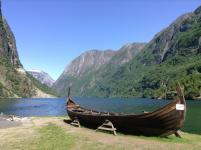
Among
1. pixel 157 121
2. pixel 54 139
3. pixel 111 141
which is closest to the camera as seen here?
pixel 111 141

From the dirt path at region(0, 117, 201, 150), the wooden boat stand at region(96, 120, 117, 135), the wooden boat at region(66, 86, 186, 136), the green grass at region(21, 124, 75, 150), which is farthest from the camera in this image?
the wooden boat stand at region(96, 120, 117, 135)

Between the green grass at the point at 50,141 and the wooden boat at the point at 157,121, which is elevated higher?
the wooden boat at the point at 157,121

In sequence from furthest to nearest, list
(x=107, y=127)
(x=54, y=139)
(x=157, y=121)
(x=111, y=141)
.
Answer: (x=107, y=127)
(x=157, y=121)
(x=54, y=139)
(x=111, y=141)

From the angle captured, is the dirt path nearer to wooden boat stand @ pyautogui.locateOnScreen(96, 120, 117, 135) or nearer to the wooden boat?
wooden boat stand @ pyautogui.locateOnScreen(96, 120, 117, 135)

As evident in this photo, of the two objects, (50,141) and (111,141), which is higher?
(111,141)

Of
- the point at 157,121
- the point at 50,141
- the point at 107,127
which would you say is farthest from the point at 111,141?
the point at 107,127

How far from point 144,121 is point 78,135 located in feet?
22.1

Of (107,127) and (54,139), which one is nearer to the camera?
(54,139)

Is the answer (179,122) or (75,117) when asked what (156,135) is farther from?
(75,117)

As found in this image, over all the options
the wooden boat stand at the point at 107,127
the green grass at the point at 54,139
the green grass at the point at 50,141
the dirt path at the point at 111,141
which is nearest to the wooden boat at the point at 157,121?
the wooden boat stand at the point at 107,127

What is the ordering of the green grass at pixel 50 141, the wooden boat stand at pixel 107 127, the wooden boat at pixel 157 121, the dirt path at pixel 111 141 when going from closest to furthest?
1. the green grass at pixel 50 141
2. the dirt path at pixel 111 141
3. the wooden boat at pixel 157 121
4. the wooden boat stand at pixel 107 127

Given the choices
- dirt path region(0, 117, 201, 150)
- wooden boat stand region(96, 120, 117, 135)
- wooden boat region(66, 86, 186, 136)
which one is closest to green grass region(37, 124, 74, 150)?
dirt path region(0, 117, 201, 150)

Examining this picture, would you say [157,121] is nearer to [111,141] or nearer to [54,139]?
[111,141]

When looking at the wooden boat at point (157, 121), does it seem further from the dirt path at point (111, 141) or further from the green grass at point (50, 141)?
the green grass at point (50, 141)
